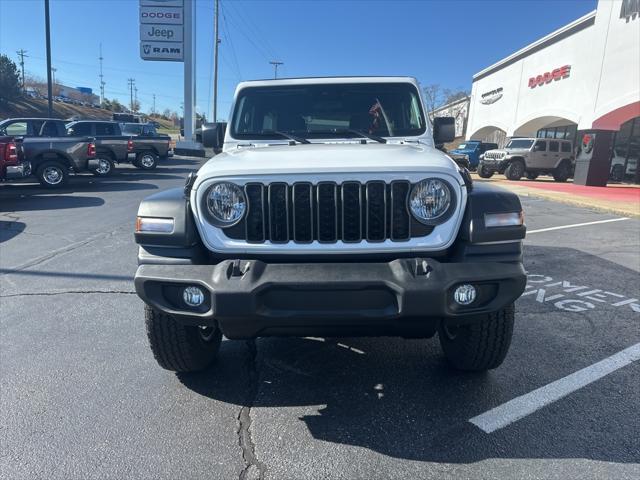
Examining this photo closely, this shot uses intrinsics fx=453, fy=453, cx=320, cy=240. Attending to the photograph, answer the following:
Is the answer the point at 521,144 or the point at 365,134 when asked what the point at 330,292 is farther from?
the point at 521,144

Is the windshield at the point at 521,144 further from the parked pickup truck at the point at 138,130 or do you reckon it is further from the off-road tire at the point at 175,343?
the off-road tire at the point at 175,343

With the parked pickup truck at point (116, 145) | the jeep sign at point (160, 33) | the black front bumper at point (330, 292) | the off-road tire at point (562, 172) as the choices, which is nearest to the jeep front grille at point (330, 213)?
the black front bumper at point (330, 292)

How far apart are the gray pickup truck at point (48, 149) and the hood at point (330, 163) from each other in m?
12.4

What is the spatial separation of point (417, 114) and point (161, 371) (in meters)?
2.87

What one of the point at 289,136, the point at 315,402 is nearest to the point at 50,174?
the point at 289,136

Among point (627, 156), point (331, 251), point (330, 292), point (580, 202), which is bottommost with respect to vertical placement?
point (580, 202)

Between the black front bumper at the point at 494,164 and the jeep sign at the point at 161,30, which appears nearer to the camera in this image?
the black front bumper at the point at 494,164

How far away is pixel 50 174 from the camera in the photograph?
1309 centimetres

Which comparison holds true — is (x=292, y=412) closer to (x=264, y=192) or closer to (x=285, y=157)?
(x=264, y=192)

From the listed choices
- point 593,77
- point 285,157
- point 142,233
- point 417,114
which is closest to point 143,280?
point 142,233

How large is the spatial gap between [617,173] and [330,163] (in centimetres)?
2398

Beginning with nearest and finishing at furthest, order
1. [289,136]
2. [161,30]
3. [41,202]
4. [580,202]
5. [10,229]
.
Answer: [289,136], [10,229], [41,202], [580,202], [161,30]

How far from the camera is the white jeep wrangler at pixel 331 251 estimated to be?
2223 millimetres

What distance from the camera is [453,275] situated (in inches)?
87.6
